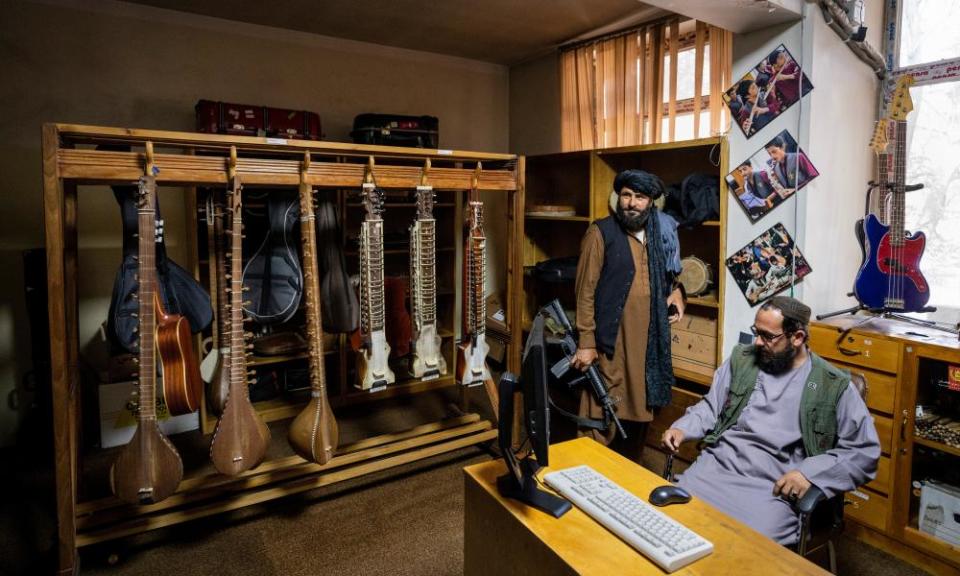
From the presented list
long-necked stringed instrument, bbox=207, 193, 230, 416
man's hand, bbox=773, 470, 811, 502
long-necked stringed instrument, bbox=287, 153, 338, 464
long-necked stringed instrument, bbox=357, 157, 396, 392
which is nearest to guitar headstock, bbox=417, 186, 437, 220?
long-necked stringed instrument, bbox=357, 157, 396, 392

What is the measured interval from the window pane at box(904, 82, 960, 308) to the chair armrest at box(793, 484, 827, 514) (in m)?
1.92

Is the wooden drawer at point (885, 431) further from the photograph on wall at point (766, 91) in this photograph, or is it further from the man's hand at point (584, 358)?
the photograph on wall at point (766, 91)

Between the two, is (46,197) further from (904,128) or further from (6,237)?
(904,128)

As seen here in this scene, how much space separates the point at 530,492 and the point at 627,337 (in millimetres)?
1431

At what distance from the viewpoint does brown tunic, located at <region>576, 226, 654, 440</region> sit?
274 cm

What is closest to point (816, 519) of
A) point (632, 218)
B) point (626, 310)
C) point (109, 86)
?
point (626, 310)

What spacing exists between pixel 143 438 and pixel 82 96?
264cm

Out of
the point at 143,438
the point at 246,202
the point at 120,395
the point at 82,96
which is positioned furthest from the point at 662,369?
the point at 82,96

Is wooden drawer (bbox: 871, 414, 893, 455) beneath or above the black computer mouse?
beneath

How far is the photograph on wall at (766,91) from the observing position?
270 centimetres

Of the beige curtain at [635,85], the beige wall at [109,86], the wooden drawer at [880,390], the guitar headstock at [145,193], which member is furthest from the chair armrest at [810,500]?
the beige wall at [109,86]

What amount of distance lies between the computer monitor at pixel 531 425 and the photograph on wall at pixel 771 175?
1.85 metres

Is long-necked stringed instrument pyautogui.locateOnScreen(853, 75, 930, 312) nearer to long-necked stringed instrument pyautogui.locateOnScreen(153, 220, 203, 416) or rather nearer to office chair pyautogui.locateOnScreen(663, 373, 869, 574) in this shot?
office chair pyautogui.locateOnScreen(663, 373, 869, 574)

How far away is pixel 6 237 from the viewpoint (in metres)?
3.42
